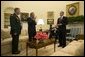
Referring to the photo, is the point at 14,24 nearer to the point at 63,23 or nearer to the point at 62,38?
the point at 63,23

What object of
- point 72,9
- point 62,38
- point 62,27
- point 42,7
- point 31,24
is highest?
point 42,7

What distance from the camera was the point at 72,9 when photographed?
7.15 metres

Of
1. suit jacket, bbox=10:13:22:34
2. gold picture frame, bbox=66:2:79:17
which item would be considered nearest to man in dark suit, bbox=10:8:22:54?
suit jacket, bbox=10:13:22:34

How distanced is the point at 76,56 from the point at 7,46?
302 centimetres

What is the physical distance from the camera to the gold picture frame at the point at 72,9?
275 inches

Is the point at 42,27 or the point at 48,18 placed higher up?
the point at 48,18

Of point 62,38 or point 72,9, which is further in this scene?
point 72,9

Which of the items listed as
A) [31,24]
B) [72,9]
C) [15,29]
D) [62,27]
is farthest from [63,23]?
[15,29]

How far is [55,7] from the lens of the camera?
7.66m

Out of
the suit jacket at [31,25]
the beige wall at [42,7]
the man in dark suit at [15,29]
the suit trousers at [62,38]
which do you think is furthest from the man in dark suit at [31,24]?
the beige wall at [42,7]

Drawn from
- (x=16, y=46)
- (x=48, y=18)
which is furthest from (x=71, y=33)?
(x=16, y=46)

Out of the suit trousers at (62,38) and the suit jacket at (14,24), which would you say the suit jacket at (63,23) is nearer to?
the suit trousers at (62,38)

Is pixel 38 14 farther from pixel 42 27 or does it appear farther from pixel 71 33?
pixel 71 33

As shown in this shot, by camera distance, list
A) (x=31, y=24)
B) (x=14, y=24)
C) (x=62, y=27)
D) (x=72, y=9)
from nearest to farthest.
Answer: (x=14, y=24) < (x=31, y=24) < (x=62, y=27) < (x=72, y=9)
